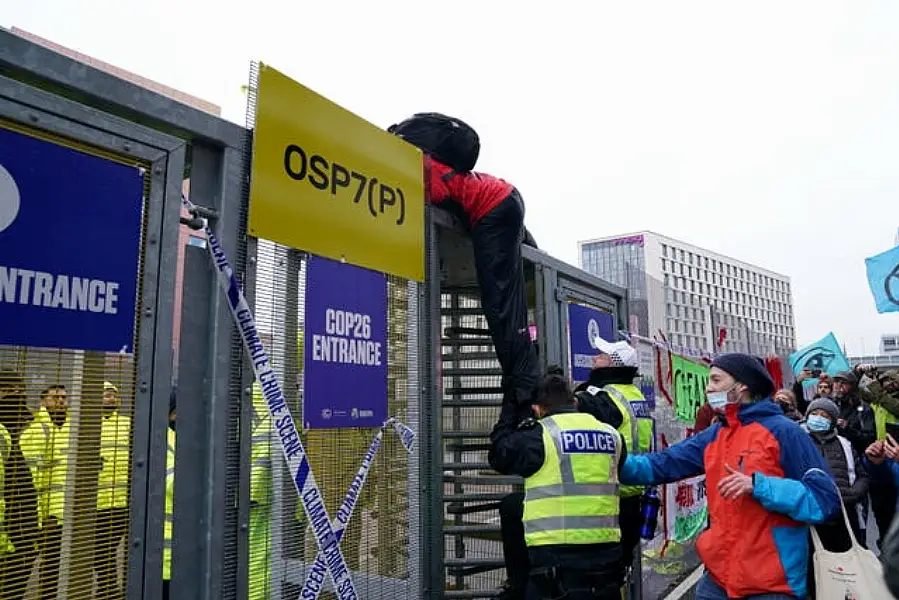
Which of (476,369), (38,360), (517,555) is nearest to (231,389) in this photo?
(38,360)

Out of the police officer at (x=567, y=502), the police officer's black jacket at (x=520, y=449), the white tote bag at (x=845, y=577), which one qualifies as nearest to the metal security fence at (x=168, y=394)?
the police officer's black jacket at (x=520, y=449)

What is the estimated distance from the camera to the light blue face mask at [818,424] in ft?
20.6

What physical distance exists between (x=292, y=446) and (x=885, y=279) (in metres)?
9.15

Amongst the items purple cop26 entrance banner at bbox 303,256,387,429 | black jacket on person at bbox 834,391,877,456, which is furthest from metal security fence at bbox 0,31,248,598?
black jacket on person at bbox 834,391,877,456

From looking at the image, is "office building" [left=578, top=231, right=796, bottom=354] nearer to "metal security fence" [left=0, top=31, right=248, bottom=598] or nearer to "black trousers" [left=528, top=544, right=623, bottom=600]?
"black trousers" [left=528, top=544, right=623, bottom=600]

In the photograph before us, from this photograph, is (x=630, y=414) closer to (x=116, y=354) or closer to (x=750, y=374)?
(x=750, y=374)

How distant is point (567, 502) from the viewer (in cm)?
347

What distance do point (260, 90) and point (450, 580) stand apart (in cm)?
409

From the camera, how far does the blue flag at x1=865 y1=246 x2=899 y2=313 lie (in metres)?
9.15

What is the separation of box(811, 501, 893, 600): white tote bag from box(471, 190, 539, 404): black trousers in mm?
1756

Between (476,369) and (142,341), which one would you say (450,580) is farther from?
(142,341)

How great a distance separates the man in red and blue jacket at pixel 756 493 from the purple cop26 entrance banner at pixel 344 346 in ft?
5.48

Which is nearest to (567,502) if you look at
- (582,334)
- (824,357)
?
(582,334)

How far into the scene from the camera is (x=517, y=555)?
409 centimetres
